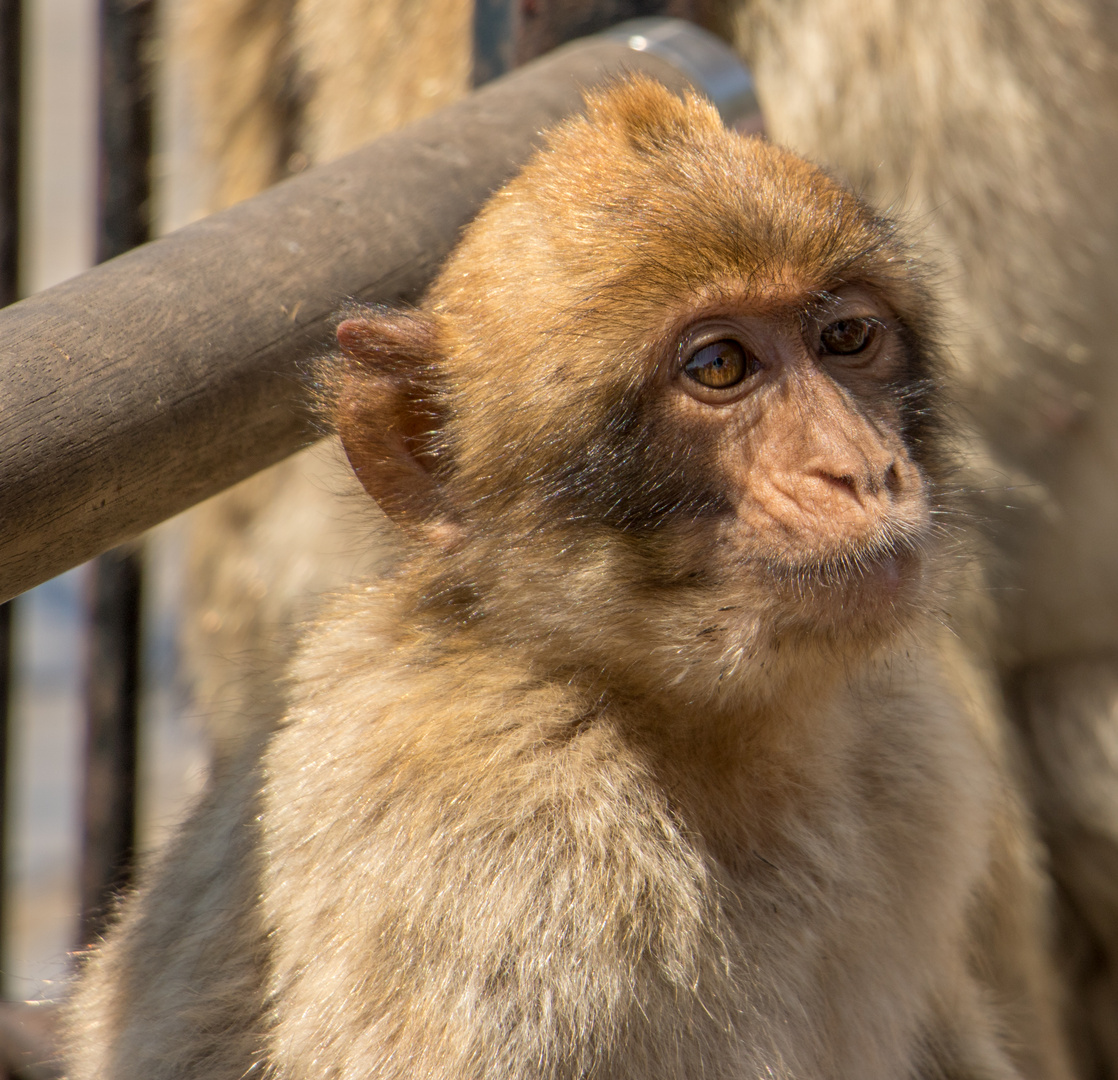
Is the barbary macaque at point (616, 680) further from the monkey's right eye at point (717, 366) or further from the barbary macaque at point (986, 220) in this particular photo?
the barbary macaque at point (986, 220)

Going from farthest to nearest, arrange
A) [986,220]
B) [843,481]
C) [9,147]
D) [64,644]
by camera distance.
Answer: [64,644], [9,147], [986,220], [843,481]

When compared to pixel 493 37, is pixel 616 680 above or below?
below

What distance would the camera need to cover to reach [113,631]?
7.97 ft

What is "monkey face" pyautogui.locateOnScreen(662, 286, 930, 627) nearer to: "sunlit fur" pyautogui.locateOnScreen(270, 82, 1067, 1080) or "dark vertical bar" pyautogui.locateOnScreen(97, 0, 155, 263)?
"sunlit fur" pyautogui.locateOnScreen(270, 82, 1067, 1080)

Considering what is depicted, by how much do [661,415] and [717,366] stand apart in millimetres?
70

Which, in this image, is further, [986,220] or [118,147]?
[118,147]

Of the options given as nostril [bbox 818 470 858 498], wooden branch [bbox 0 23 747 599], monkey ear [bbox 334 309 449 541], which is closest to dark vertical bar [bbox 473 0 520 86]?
wooden branch [bbox 0 23 747 599]

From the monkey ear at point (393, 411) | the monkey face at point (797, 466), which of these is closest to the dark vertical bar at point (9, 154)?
the monkey ear at point (393, 411)

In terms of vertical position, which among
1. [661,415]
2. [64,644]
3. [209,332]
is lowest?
[661,415]

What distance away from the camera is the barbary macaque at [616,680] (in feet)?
4.17

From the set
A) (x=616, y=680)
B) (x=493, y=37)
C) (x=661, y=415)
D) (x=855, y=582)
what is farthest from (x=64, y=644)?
(x=855, y=582)

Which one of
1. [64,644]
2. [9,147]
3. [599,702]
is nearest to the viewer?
[599,702]

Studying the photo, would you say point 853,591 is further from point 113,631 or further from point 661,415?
point 113,631

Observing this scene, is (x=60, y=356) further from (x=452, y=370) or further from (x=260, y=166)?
(x=260, y=166)
